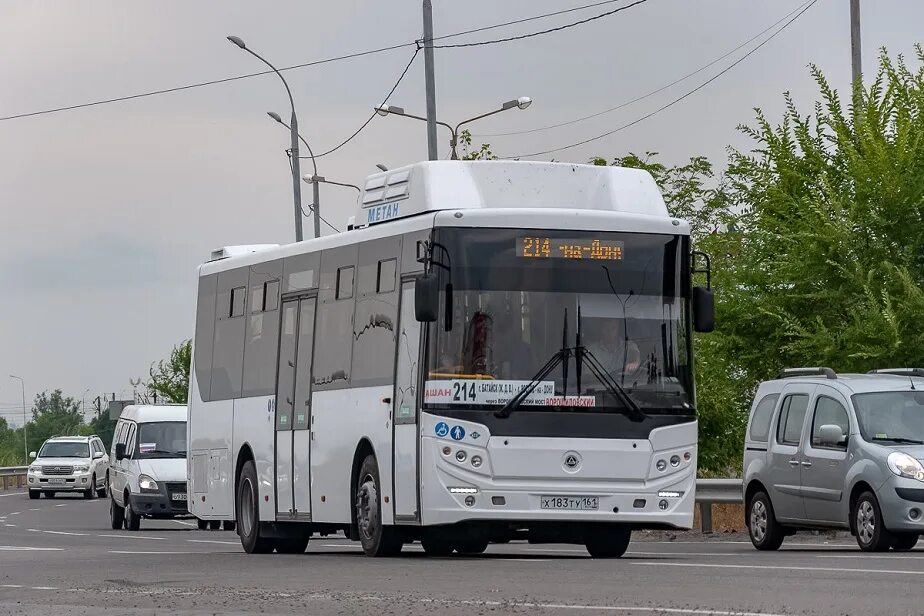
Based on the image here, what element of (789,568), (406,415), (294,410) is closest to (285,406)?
(294,410)

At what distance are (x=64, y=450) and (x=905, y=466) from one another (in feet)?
146

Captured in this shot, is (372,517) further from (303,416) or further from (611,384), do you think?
(611,384)

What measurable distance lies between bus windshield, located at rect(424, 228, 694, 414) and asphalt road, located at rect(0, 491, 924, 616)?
1444mm

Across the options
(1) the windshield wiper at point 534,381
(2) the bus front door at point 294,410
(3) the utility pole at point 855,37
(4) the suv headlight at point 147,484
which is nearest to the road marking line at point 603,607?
(1) the windshield wiper at point 534,381

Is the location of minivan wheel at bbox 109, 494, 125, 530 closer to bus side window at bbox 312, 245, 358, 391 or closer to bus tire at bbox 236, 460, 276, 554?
bus tire at bbox 236, 460, 276, 554

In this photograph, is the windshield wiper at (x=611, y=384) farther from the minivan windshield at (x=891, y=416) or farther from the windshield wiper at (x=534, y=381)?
the minivan windshield at (x=891, y=416)

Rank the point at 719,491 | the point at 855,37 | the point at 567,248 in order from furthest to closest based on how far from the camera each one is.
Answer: the point at 855,37 < the point at 719,491 < the point at 567,248

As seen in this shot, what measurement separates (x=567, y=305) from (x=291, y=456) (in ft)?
14.7

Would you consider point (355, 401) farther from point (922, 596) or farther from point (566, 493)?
point (922, 596)

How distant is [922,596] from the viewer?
1250cm

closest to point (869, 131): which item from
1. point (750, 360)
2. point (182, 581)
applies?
point (750, 360)

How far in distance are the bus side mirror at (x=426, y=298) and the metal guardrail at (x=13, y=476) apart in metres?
61.1

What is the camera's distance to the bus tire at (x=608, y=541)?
1905cm

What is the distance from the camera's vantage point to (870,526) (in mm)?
19828
